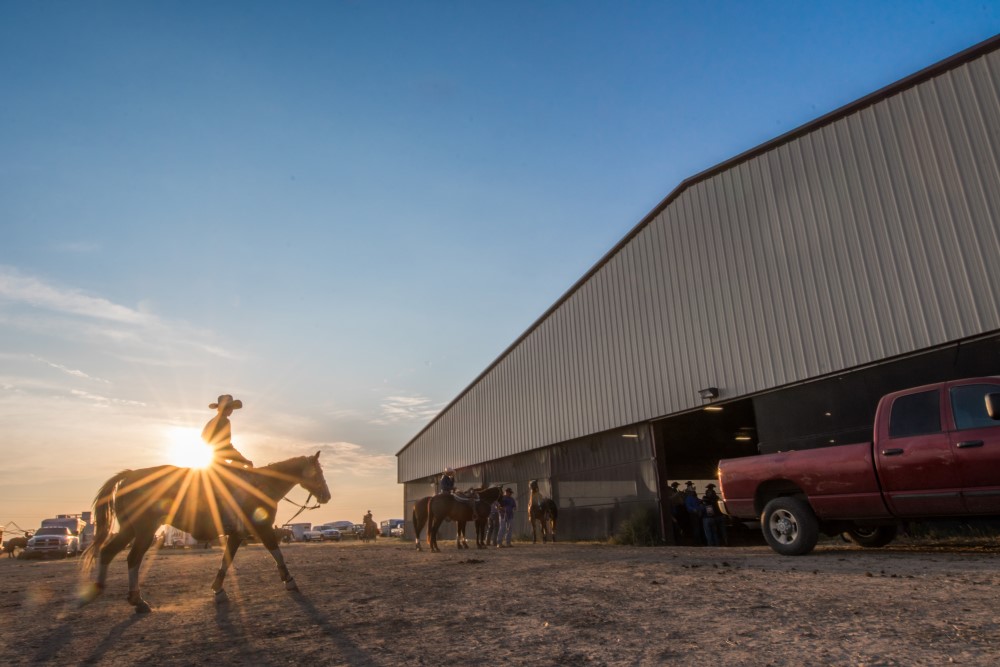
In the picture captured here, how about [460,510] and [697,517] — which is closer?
[697,517]

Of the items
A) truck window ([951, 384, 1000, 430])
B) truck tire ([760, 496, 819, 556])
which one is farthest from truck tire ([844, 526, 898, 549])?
truck window ([951, 384, 1000, 430])

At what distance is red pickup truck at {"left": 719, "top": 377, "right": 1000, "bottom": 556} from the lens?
8234 mm

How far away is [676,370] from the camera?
17.2 meters

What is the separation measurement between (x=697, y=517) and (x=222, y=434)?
13.7m

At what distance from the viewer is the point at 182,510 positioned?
338 inches

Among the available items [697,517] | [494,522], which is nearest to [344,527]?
[494,522]

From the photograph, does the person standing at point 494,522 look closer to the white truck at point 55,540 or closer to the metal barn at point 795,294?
the metal barn at point 795,294

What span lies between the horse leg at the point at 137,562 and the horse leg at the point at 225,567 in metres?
0.87

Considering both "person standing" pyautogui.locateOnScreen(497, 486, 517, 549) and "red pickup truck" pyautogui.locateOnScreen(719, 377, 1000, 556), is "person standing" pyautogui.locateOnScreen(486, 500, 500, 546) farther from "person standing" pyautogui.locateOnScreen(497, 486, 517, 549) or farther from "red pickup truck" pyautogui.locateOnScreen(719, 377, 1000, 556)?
"red pickup truck" pyautogui.locateOnScreen(719, 377, 1000, 556)

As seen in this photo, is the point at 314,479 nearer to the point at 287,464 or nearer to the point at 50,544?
the point at 287,464

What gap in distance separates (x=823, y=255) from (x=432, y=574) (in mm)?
10798

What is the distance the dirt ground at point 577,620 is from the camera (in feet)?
14.4

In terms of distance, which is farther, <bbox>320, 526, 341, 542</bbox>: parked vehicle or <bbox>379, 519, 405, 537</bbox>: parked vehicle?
<bbox>379, 519, 405, 537</bbox>: parked vehicle

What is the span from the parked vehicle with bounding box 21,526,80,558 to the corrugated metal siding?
28.8m
